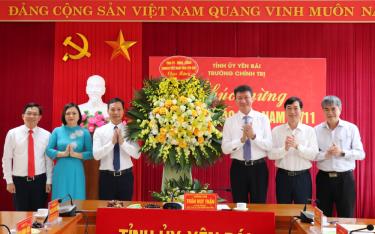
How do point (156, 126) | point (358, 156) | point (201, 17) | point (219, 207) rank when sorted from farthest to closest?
point (201, 17) → point (358, 156) → point (156, 126) → point (219, 207)

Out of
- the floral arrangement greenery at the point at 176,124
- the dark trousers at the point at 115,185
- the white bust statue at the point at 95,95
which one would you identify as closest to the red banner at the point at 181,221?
the floral arrangement greenery at the point at 176,124

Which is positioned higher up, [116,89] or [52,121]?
[116,89]

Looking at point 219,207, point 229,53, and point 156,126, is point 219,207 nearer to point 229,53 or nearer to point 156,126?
point 156,126

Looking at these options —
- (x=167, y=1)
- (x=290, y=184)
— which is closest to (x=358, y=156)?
(x=290, y=184)

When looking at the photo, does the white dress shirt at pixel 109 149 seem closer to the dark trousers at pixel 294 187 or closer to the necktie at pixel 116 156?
the necktie at pixel 116 156

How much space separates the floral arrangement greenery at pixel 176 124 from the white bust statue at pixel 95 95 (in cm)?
192

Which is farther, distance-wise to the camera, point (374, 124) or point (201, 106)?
point (374, 124)

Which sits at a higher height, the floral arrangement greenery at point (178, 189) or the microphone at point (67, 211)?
the floral arrangement greenery at point (178, 189)

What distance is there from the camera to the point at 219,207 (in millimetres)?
2668

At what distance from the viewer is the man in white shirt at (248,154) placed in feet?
12.2

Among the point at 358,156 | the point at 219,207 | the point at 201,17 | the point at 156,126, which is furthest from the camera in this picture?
the point at 201,17

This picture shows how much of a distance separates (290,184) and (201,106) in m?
1.09

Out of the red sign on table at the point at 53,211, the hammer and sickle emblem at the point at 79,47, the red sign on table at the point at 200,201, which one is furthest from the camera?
the hammer and sickle emblem at the point at 79,47

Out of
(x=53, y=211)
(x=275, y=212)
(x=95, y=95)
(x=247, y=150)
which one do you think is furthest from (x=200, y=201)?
(x=95, y=95)
